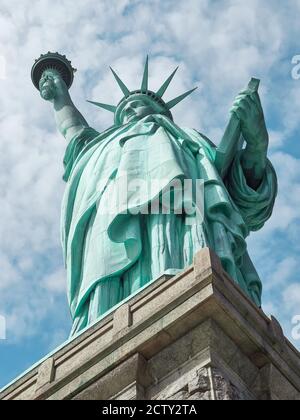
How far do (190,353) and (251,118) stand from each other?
21.2 ft

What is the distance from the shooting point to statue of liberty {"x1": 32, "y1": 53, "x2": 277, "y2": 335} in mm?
10859

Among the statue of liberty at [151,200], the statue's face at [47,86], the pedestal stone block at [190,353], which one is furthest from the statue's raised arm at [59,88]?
the pedestal stone block at [190,353]

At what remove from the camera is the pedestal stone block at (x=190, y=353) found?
22.4 ft

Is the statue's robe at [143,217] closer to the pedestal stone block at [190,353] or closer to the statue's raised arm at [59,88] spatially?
the statue's raised arm at [59,88]

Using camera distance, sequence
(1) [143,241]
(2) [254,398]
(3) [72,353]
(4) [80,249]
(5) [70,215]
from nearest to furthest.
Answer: (2) [254,398], (3) [72,353], (1) [143,241], (4) [80,249], (5) [70,215]

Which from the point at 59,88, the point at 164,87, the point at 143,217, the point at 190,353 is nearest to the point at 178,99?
the point at 164,87

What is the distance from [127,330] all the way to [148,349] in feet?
0.80

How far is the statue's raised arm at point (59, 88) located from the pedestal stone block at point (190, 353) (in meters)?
8.60

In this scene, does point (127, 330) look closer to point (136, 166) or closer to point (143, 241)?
point (143, 241)

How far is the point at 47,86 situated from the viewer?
1688 centimetres

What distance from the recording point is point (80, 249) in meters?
12.2

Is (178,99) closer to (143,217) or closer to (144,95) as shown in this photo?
(144,95)
